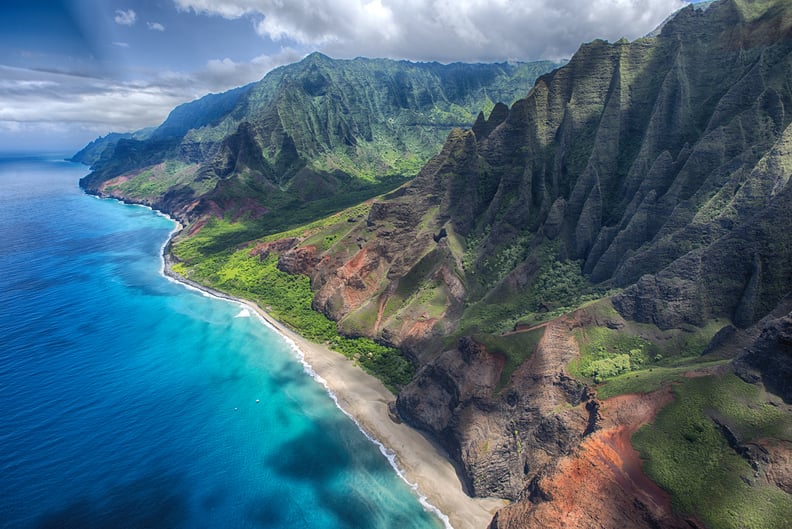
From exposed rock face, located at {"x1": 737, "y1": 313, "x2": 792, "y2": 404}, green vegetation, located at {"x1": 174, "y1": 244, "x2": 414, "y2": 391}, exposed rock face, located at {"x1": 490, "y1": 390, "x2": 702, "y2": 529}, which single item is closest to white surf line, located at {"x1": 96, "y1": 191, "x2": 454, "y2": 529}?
green vegetation, located at {"x1": 174, "y1": 244, "x2": 414, "y2": 391}

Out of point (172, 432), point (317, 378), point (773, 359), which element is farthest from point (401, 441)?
point (773, 359)

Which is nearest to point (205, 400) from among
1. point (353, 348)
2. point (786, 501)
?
point (353, 348)

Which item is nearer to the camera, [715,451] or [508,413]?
[715,451]

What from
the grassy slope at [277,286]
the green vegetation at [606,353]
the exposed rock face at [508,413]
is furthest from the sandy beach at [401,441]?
the green vegetation at [606,353]

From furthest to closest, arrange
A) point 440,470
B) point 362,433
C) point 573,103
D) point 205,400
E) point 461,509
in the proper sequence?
point 573,103 < point 205,400 < point 362,433 < point 440,470 < point 461,509

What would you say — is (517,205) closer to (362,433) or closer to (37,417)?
(362,433)

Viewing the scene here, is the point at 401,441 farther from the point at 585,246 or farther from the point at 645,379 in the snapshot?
the point at 585,246

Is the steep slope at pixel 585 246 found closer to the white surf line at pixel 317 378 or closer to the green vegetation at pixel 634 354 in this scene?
the green vegetation at pixel 634 354
